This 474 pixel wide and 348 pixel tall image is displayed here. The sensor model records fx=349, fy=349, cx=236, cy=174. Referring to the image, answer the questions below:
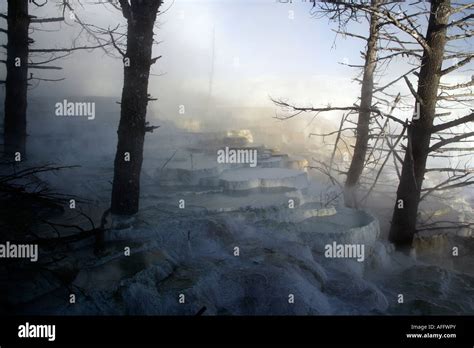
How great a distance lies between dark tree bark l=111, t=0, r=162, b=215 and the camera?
5465 millimetres

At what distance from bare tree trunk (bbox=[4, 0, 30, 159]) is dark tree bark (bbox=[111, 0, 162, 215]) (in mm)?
4926

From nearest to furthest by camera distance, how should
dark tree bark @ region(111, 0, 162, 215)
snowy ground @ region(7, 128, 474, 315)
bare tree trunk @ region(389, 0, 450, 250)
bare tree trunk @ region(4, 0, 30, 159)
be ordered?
snowy ground @ region(7, 128, 474, 315), dark tree bark @ region(111, 0, 162, 215), bare tree trunk @ region(389, 0, 450, 250), bare tree trunk @ region(4, 0, 30, 159)

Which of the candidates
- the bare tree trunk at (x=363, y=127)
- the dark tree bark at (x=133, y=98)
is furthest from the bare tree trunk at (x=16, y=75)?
the bare tree trunk at (x=363, y=127)

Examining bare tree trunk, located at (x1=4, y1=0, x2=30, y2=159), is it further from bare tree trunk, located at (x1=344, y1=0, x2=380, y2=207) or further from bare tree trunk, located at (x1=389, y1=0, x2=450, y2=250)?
bare tree trunk, located at (x1=389, y1=0, x2=450, y2=250)

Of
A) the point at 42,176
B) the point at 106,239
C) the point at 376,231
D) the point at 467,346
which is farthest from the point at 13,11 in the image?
the point at 467,346

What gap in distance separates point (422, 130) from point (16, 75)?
9.58 metres

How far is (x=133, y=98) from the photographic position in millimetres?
5551

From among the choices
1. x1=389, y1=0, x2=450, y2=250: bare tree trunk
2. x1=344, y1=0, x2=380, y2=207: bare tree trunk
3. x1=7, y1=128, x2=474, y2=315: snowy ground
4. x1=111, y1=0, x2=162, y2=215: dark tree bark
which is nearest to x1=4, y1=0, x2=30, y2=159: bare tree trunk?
x1=7, y1=128, x2=474, y2=315: snowy ground

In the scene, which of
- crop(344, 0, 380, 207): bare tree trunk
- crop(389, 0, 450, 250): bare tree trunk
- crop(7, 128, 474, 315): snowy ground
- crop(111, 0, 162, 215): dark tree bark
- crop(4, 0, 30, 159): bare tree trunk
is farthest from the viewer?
crop(344, 0, 380, 207): bare tree trunk

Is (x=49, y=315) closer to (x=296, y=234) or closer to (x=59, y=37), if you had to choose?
(x=296, y=234)

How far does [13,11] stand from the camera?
870 centimetres

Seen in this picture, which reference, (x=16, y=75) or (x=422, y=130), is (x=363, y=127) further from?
(x=16, y=75)

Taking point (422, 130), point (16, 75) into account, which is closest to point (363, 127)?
point (422, 130)

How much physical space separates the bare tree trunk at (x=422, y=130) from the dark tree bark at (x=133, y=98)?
4.76 m
